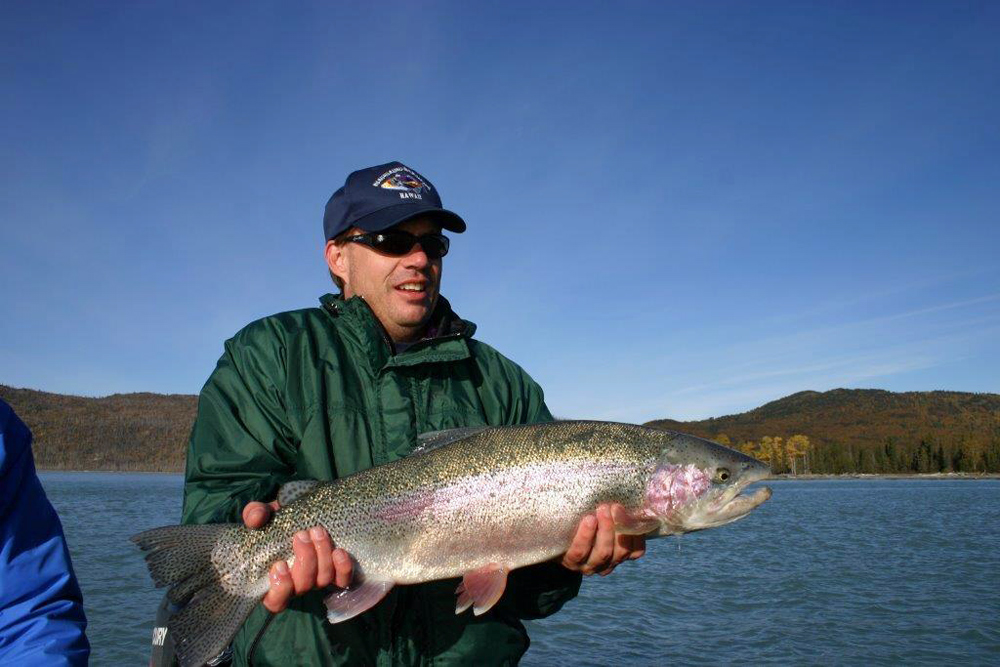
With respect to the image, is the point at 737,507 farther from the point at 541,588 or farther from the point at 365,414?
the point at 365,414

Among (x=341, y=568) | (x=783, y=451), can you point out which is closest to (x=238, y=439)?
(x=341, y=568)

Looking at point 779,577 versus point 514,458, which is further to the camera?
point 779,577

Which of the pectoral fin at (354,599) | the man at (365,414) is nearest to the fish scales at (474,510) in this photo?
the pectoral fin at (354,599)

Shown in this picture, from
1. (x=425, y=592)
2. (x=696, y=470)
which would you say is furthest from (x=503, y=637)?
(x=696, y=470)

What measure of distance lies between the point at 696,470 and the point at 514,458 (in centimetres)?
121

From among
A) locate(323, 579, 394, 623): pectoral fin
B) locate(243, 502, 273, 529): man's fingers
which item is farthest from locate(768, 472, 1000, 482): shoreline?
locate(243, 502, 273, 529): man's fingers

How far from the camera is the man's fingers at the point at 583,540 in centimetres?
397

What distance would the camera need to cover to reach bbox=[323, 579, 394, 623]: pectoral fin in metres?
3.38

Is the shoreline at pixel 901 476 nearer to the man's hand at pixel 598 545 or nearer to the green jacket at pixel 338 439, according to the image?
the man's hand at pixel 598 545

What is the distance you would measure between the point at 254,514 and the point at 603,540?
190 cm

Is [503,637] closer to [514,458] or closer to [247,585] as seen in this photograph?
[514,458]

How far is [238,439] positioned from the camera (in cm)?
351

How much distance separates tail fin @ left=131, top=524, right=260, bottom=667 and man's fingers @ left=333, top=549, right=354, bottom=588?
0.38 m

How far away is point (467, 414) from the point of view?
4098 millimetres
